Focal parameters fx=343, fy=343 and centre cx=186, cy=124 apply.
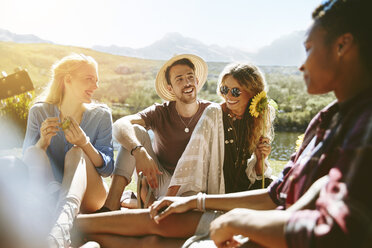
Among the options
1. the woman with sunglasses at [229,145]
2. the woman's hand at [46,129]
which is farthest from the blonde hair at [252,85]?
the woman's hand at [46,129]

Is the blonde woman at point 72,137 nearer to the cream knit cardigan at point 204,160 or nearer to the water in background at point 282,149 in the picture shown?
the cream knit cardigan at point 204,160

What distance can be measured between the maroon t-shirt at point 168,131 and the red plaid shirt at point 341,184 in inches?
86.2

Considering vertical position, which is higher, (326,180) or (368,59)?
(368,59)

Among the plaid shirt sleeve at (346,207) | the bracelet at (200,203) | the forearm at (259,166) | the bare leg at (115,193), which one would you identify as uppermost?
the plaid shirt sleeve at (346,207)

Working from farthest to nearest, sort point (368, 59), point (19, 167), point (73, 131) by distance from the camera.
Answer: point (73, 131)
point (19, 167)
point (368, 59)

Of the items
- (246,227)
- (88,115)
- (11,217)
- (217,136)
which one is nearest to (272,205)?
(246,227)

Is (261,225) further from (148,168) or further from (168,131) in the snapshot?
(168,131)

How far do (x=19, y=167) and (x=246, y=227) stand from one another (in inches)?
61.9

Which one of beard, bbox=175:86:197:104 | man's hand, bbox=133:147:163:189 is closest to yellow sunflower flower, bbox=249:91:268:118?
beard, bbox=175:86:197:104

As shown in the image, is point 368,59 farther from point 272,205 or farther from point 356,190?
point 272,205

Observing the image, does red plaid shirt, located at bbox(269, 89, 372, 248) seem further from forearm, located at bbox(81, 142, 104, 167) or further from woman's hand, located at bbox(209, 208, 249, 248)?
forearm, located at bbox(81, 142, 104, 167)

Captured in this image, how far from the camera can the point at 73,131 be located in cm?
301

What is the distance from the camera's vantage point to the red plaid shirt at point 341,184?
43.5 inches

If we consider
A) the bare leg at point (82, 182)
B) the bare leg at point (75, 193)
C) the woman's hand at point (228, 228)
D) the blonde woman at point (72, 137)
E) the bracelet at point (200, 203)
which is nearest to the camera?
the woman's hand at point (228, 228)
